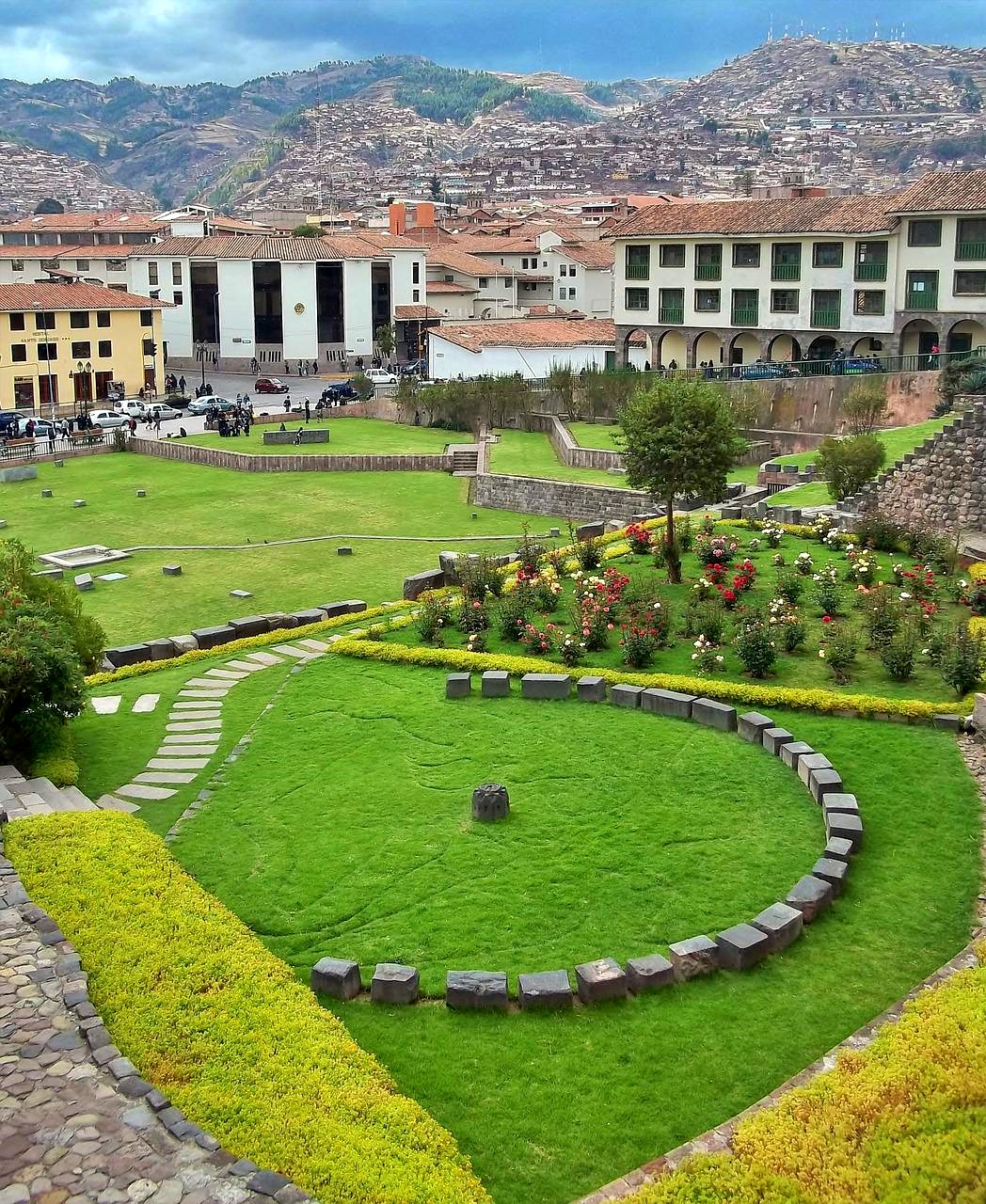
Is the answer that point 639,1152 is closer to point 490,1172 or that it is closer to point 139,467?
point 490,1172

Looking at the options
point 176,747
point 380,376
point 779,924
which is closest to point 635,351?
point 380,376

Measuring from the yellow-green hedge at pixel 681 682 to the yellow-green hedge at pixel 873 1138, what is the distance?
25.4 feet

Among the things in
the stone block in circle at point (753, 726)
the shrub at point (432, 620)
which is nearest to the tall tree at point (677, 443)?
the shrub at point (432, 620)

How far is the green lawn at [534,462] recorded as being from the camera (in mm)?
40844

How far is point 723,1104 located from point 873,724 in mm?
7882

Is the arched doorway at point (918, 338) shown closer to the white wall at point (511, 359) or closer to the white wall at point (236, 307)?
the white wall at point (511, 359)

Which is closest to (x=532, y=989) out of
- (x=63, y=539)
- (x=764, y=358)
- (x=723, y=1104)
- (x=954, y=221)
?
(x=723, y=1104)

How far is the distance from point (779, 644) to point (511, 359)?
4411 cm

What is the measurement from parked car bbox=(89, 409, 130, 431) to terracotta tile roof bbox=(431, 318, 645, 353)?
15674 mm

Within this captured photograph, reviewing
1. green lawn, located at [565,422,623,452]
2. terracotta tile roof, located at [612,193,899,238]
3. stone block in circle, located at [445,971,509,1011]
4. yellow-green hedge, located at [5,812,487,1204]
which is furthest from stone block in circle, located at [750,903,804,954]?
terracotta tile roof, located at [612,193,899,238]

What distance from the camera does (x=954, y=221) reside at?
49375mm

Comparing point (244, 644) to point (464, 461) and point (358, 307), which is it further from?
point (358, 307)

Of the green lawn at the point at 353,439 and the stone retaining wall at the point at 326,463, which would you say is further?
the green lawn at the point at 353,439

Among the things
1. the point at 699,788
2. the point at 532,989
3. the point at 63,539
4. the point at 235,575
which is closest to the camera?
the point at 532,989
